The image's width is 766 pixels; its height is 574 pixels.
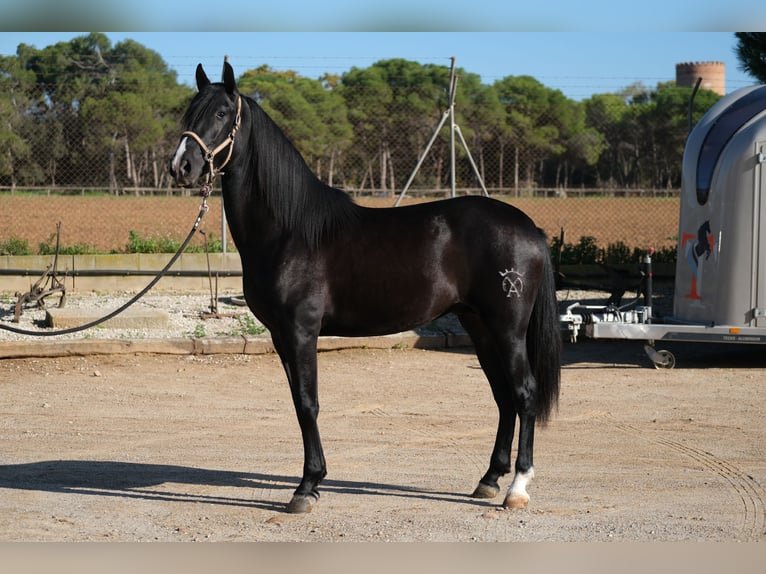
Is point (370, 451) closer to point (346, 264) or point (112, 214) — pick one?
point (346, 264)

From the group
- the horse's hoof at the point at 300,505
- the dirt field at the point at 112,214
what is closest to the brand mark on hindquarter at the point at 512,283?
the horse's hoof at the point at 300,505

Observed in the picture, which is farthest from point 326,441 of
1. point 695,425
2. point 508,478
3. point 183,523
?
point 695,425

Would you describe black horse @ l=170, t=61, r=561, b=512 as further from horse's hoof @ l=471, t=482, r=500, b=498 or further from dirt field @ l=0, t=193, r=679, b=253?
dirt field @ l=0, t=193, r=679, b=253

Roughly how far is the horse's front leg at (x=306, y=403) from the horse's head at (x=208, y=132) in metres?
1.02

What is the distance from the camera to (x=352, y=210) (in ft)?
17.2

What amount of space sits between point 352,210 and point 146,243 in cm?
977

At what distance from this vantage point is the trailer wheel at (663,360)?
9.50m

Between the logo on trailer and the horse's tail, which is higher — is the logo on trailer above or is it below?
above

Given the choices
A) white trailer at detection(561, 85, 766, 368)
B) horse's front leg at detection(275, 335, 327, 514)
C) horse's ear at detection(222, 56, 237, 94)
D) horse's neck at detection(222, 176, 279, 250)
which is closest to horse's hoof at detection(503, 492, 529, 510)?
horse's front leg at detection(275, 335, 327, 514)

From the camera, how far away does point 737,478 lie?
562cm

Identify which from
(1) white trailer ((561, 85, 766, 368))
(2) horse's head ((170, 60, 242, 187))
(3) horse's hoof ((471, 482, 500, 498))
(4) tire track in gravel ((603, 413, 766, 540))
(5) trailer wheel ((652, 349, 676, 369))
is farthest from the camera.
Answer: (5) trailer wheel ((652, 349, 676, 369))

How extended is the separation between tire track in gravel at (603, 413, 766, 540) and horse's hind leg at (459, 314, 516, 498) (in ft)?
4.36

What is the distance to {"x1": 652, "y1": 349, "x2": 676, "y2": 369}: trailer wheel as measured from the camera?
9500mm

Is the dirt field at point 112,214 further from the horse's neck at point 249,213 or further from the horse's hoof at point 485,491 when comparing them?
the horse's hoof at point 485,491
